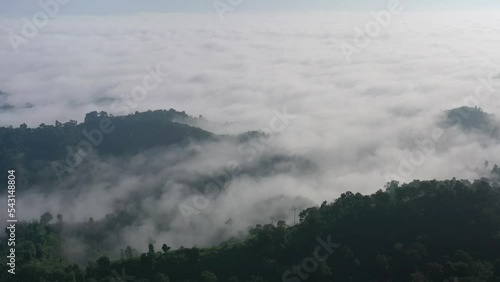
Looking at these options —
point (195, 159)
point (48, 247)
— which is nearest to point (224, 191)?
point (195, 159)

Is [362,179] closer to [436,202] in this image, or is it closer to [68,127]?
[436,202]

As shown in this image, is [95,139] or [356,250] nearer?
[356,250]

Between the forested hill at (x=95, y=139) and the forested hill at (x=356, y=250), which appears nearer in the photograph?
the forested hill at (x=356, y=250)

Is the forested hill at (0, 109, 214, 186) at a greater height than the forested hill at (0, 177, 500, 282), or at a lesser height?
greater

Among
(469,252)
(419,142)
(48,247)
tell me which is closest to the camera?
(469,252)

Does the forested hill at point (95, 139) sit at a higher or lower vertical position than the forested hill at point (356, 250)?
higher
